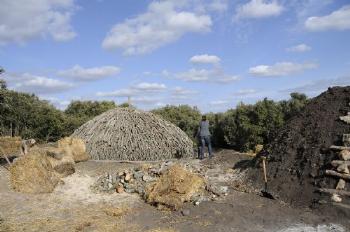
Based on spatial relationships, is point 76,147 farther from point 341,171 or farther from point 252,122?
point 252,122

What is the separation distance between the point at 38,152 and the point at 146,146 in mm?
4379

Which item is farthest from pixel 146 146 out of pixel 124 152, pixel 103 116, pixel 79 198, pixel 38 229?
pixel 38 229

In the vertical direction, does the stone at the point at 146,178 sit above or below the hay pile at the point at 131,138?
below

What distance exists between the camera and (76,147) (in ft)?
47.6

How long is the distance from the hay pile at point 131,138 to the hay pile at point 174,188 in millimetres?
4887

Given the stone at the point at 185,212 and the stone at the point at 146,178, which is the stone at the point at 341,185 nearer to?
the stone at the point at 185,212

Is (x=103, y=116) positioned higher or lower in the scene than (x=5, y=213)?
higher

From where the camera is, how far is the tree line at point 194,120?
63.5 ft

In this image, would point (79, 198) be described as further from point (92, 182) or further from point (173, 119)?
point (173, 119)

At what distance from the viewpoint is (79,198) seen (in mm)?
11211

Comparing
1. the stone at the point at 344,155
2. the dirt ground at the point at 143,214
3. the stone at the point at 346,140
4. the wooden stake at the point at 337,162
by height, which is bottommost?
the dirt ground at the point at 143,214

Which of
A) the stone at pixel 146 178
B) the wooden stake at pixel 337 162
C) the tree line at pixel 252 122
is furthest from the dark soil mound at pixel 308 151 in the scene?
the tree line at pixel 252 122

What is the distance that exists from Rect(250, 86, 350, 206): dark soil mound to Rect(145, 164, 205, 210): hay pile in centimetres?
155

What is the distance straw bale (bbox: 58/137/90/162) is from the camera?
1430cm
